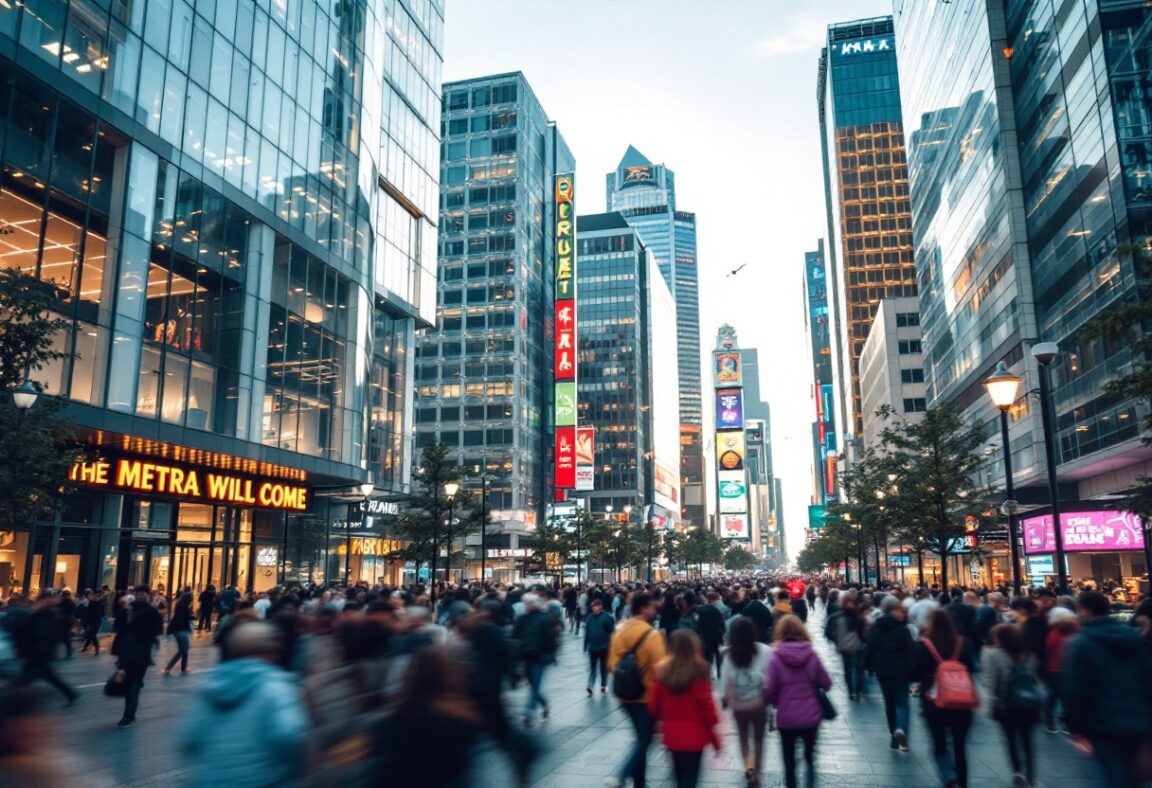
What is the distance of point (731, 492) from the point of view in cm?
17750

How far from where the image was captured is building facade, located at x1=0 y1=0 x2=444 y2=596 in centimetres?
2797

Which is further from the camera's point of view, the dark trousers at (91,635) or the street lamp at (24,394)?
the dark trousers at (91,635)

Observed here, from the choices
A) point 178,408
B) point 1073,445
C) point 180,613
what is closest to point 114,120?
point 178,408

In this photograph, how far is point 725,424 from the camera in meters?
186

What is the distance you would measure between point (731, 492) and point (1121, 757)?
6875 inches

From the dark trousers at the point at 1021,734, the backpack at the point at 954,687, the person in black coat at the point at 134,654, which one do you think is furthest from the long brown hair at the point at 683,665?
the person in black coat at the point at 134,654

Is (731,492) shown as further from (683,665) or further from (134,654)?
(683,665)

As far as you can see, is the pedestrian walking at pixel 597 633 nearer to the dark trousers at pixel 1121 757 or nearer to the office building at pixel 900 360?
the dark trousers at pixel 1121 757

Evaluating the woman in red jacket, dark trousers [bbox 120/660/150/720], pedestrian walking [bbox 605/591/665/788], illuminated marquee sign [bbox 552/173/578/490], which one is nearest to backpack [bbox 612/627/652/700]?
pedestrian walking [bbox 605/591/665/788]

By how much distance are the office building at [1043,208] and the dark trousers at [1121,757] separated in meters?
29.7

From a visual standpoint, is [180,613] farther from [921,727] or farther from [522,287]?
[522,287]

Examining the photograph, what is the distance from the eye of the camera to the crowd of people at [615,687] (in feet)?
13.4

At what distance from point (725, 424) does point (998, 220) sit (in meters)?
126

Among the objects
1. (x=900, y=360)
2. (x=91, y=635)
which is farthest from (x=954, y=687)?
(x=900, y=360)
